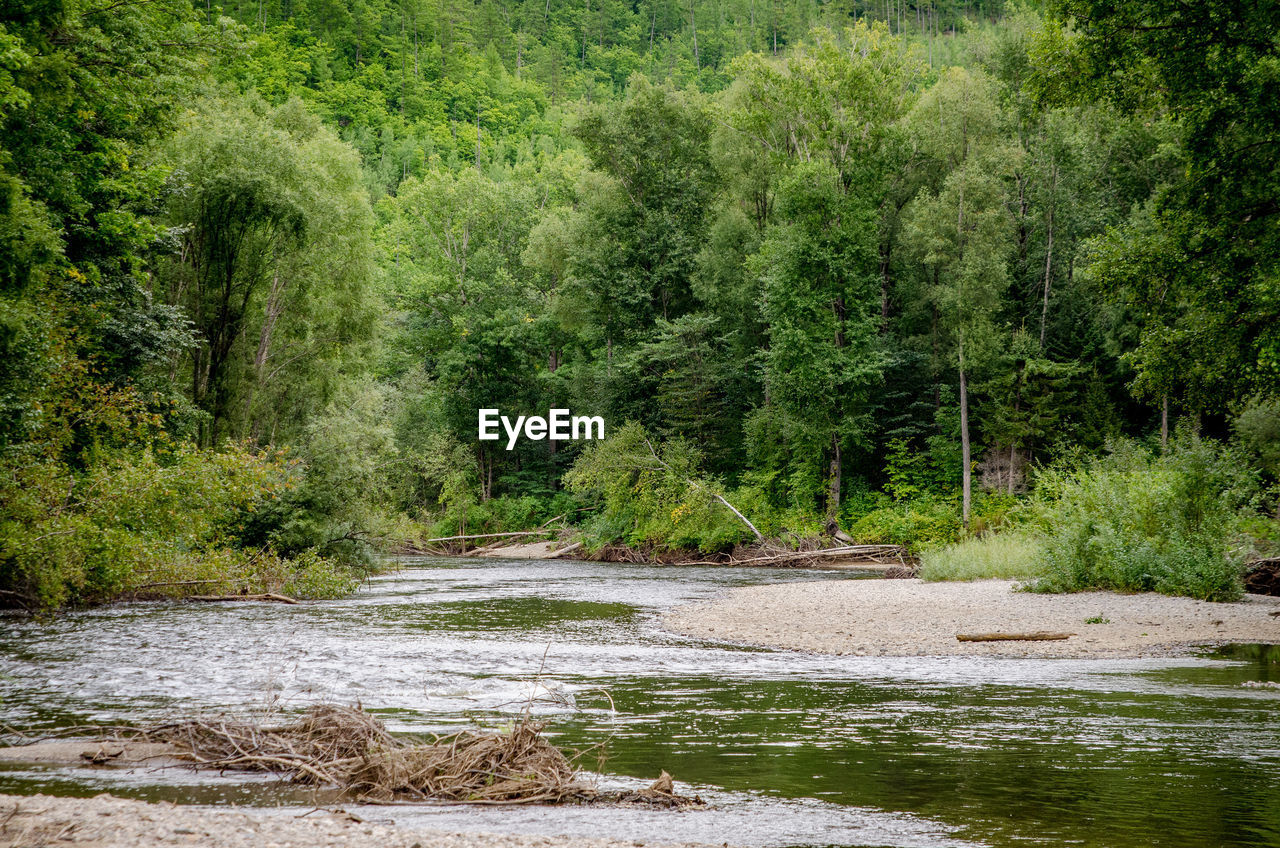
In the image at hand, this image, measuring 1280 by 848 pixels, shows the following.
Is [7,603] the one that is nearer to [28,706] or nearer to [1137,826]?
[28,706]

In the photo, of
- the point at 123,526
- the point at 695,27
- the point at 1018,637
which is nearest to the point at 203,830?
the point at 1018,637

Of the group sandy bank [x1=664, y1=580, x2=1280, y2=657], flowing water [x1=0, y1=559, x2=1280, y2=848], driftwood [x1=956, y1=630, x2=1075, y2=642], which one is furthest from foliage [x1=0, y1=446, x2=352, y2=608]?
driftwood [x1=956, y1=630, x2=1075, y2=642]

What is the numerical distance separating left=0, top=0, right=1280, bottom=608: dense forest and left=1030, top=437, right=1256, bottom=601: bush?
89 millimetres

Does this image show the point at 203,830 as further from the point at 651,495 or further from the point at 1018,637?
the point at 651,495

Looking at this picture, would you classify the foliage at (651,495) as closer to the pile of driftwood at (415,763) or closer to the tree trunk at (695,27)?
the pile of driftwood at (415,763)

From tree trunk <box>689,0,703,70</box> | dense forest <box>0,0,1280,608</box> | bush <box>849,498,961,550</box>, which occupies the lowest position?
bush <box>849,498,961,550</box>

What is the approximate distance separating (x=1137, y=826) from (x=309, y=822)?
5.90 meters

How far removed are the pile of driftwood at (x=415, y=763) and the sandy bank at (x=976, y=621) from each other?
927 centimetres

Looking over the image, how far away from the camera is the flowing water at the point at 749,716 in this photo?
7305 mm

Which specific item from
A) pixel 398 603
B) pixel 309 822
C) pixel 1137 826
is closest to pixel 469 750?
pixel 309 822

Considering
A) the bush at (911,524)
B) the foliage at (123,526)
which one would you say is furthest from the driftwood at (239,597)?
the bush at (911,524)

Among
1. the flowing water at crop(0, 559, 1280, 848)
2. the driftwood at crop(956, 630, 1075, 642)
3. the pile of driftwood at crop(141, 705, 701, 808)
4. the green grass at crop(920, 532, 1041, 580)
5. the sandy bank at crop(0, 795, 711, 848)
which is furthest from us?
the green grass at crop(920, 532, 1041, 580)

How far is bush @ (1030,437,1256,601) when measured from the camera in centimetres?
2095

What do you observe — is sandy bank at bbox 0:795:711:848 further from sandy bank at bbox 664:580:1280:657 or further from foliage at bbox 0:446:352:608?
foliage at bbox 0:446:352:608
